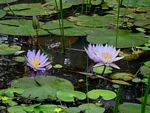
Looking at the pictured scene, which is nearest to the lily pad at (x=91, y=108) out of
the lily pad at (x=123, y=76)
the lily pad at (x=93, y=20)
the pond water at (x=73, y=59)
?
the pond water at (x=73, y=59)

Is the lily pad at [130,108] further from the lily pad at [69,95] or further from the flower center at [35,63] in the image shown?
the flower center at [35,63]

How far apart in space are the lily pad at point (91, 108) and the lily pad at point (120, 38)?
710 millimetres

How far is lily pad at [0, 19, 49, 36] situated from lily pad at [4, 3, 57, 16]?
8.1 inches

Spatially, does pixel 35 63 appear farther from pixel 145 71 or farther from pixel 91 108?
pixel 145 71

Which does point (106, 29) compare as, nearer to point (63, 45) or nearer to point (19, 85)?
point (63, 45)

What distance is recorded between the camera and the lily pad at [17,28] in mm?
2137

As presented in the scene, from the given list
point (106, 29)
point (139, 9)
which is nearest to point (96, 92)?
point (106, 29)

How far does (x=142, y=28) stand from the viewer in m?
2.34

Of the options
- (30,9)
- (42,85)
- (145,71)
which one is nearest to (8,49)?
(42,85)

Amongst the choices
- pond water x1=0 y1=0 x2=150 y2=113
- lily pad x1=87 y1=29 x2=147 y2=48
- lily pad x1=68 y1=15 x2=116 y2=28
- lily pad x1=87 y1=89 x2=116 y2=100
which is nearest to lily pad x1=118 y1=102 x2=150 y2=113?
pond water x1=0 y1=0 x2=150 y2=113

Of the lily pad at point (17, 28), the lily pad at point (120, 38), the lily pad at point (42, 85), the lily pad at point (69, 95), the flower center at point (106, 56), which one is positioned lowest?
the lily pad at point (69, 95)

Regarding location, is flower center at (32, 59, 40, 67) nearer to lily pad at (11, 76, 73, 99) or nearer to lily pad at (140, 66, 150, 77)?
lily pad at (11, 76, 73, 99)

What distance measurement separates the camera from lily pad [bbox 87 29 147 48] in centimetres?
201

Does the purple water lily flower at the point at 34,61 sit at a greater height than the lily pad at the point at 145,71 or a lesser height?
greater
